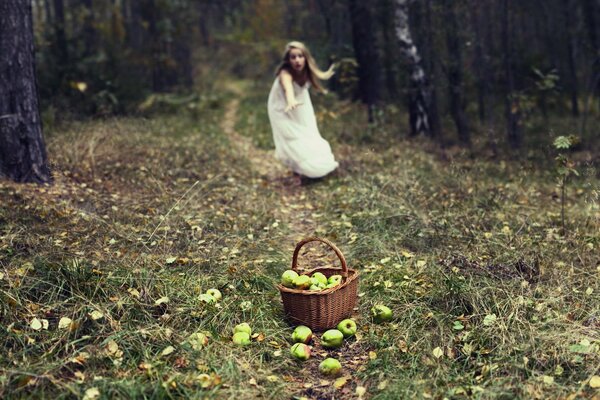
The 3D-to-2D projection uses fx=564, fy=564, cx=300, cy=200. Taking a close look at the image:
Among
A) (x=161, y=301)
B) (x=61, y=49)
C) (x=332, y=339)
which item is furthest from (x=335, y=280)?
(x=61, y=49)

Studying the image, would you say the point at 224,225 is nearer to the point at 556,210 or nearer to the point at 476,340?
the point at 476,340

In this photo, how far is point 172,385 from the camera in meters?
3.17

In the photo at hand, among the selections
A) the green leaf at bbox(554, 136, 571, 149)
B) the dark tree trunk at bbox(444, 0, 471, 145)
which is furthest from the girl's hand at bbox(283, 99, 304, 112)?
the dark tree trunk at bbox(444, 0, 471, 145)

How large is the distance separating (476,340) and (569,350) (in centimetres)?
57

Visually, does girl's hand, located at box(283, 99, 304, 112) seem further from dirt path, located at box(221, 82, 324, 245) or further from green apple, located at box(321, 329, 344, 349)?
green apple, located at box(321, 329, 344, 349)

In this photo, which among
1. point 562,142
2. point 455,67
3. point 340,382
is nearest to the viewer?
point 340,382

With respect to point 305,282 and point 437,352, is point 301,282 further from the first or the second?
point 437,352

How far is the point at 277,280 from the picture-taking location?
4898 mm

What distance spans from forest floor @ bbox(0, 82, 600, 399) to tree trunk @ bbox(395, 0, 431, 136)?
2940 millimetres

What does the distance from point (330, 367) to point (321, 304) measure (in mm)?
565

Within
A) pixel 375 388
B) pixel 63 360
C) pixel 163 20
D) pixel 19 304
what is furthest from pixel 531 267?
pixel 163 20

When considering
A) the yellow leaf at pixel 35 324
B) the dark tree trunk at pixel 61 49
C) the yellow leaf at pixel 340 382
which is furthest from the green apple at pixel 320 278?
the dark tree trunk at pixel 61 49

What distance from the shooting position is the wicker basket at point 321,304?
405 centimetres

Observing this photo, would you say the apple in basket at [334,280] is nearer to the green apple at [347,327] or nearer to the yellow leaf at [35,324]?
the green apple at [347,327]
